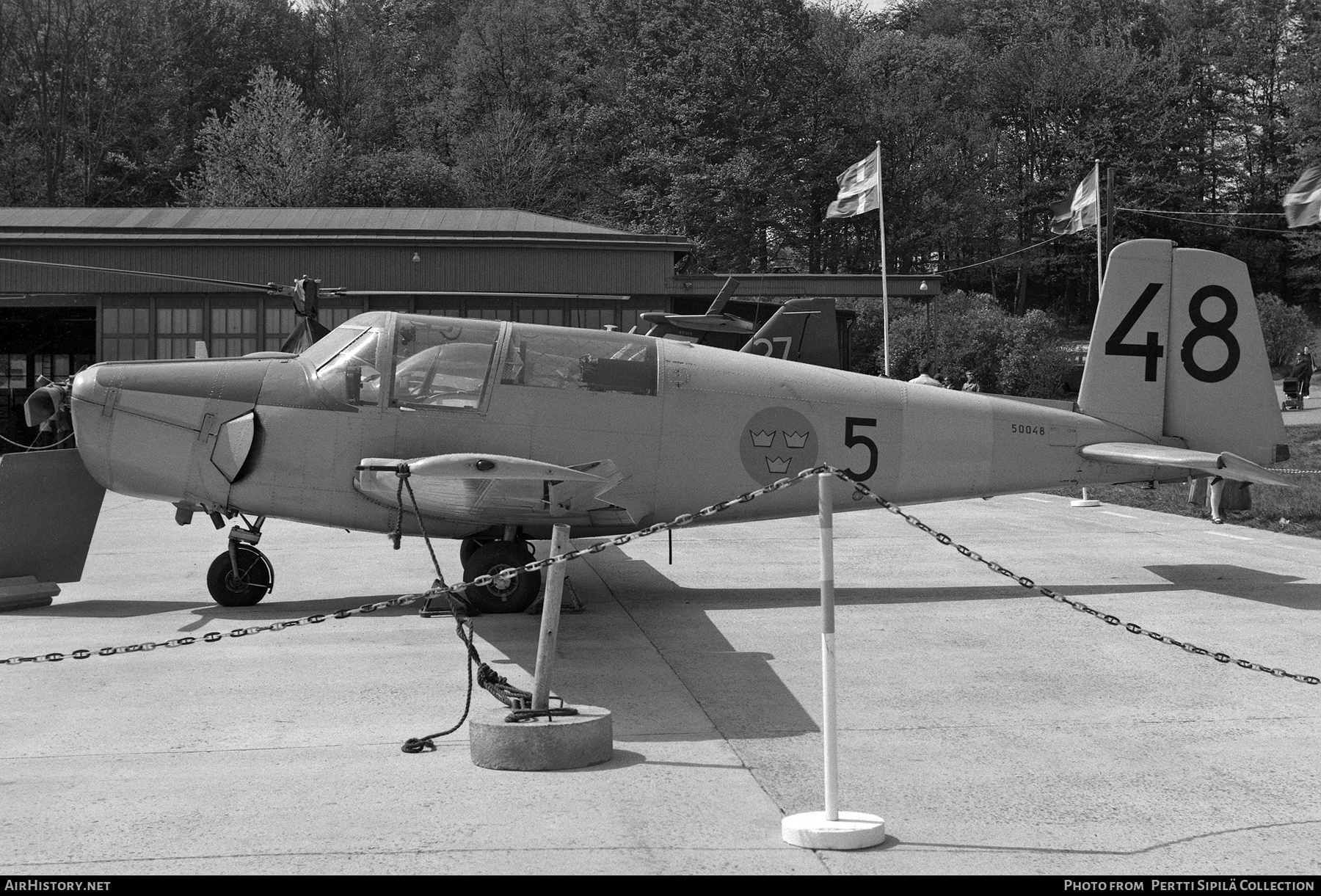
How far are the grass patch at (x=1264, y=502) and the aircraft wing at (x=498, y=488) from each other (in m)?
5.86

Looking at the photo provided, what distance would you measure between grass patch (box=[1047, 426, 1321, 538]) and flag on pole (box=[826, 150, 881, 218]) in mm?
9627

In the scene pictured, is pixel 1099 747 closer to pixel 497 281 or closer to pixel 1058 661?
pixel 1058 661

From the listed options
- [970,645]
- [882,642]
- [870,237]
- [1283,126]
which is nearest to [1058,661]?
[970,645]

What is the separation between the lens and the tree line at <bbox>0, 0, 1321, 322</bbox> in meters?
60.6

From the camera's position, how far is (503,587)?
9.15 meters

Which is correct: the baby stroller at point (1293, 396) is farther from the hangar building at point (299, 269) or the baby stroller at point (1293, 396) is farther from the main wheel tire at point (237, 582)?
the main wheel tire at point (237, 582)

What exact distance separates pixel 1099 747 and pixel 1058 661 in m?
1.92

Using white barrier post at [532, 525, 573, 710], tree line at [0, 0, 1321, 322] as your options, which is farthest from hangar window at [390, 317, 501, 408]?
tree line at [0, 0, 1321, 322]

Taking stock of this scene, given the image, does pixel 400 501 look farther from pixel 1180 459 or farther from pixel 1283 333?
pixel 1283 333

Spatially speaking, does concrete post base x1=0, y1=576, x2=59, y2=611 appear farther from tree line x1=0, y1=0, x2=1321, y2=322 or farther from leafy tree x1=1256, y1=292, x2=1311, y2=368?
leafy tree x1=1256, y1=292, x2=1311, y2=368

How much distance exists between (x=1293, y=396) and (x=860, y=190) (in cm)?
1706

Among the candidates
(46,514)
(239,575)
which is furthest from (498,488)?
(46,514)

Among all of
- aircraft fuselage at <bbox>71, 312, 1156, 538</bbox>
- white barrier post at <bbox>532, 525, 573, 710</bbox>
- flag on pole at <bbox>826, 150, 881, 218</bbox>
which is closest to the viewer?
white barrier post at <bbox>532, 525, 573, 710</bbox>

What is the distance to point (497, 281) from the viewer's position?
2962 cm
